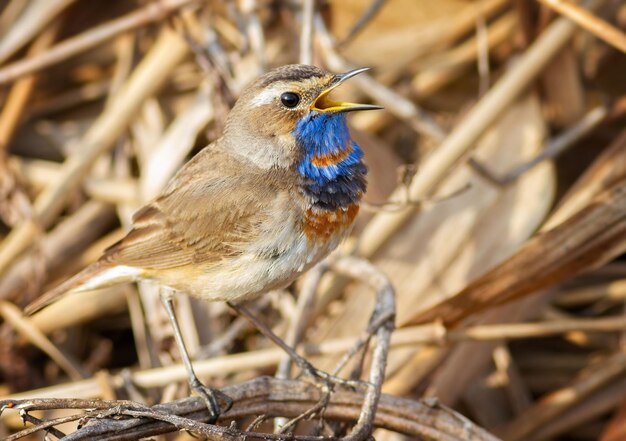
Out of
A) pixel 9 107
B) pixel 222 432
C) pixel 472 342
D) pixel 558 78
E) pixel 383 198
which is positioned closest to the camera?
pixel 222 432

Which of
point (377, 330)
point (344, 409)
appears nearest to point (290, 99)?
point (377, 330)

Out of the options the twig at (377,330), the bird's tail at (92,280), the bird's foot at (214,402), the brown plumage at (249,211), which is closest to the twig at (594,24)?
the brown plumage at (249,211)

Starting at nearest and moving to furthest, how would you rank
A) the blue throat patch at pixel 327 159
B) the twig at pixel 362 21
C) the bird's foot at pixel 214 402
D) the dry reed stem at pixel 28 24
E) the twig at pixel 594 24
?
1. the bird's foot at pixel 214 402
2. the blue throat patch at pixel 327 159
3. the twig at pixel 594 24
4. the twig at pixel 362 21
5. the dry reed stem at pixel 28 24

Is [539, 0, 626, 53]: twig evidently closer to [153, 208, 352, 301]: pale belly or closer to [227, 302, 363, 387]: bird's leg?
[153, 208, 352, 301]: pale belly

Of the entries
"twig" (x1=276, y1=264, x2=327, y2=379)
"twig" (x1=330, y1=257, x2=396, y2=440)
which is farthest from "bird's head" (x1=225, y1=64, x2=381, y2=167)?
"twig" (x1=276, y1=264, x2=327, y2=379)

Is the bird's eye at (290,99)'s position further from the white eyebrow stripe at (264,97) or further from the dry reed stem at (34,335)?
the dry reed stem at (34,335)

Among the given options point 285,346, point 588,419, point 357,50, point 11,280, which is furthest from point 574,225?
point 11,280

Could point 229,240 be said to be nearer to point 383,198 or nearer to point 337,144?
point 337,144
